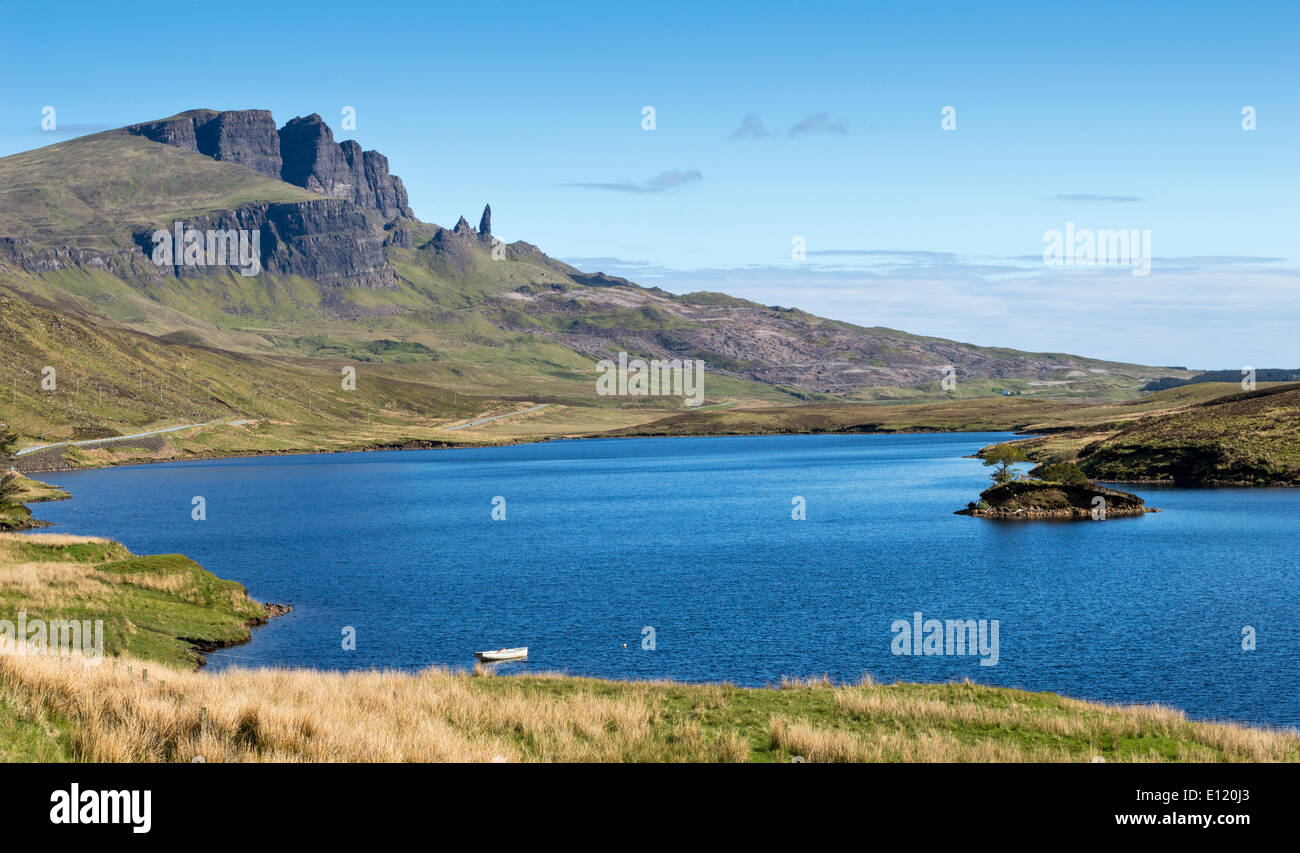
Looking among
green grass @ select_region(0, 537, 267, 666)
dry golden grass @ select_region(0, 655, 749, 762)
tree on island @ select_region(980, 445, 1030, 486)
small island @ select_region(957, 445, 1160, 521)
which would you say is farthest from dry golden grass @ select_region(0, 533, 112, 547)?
tree on island @ select_region(980, 445, 1030, 486)

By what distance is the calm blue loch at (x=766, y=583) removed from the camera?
45.6 metres

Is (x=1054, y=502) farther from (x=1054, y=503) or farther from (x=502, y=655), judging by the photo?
(x=502, y=655)

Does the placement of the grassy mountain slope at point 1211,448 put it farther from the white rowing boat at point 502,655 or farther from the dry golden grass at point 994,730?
the dry golden grass at point 994,730

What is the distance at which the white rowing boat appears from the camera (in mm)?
45688

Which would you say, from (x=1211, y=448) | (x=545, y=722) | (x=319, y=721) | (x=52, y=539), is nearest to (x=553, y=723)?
(x=545, y=722)

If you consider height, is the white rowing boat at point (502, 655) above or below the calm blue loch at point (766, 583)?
above

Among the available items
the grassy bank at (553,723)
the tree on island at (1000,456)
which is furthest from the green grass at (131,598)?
the tree on island at (1000,456)

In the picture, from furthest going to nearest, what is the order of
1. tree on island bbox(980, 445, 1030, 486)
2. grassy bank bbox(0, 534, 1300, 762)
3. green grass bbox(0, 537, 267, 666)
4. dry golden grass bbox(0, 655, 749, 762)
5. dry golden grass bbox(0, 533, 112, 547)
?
tree on island bbox(980, 445, 1030, 486)
dry golden grass bbox(0, 533, 112, 547)
green grass bbox(0, 537, 267, 666)
grassy bank bbox(0, 534, 1300, 762)
dry golden grass bbox(0, 655, 749, 762)

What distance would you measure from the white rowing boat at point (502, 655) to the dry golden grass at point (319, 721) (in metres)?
18.7

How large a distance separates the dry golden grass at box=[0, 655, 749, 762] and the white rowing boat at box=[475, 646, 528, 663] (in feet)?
61.4

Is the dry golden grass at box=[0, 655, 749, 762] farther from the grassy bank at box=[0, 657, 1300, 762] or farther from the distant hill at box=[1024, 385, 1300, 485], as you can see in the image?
the distant hill at box=[1024, 385, 1300, 485]

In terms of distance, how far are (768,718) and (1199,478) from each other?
13222 cm
